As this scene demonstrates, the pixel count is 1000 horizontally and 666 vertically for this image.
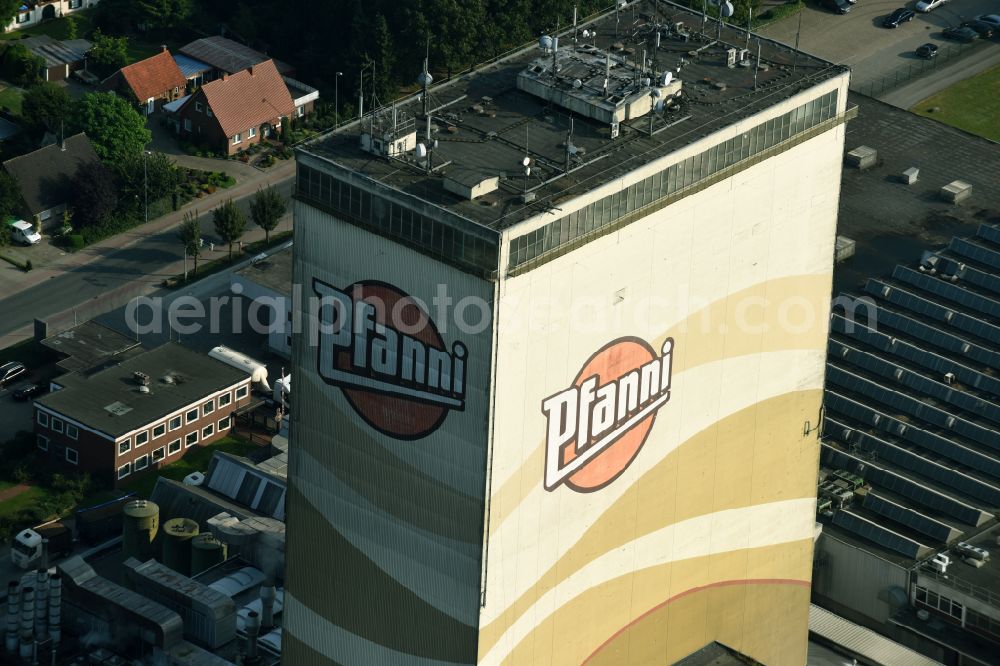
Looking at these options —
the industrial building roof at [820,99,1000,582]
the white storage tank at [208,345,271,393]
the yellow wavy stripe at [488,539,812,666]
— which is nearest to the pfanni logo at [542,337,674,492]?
the yellow wavy stripe at [488,539,812,666]

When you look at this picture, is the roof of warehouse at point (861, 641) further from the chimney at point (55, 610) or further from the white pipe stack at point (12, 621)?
the white pipe stack at point (12, 621)

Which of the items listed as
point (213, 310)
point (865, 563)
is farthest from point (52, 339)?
point (865, 563)

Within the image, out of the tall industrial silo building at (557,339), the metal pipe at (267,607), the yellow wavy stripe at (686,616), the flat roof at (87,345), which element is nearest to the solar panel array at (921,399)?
the yellow wavy stripe at (686,616)

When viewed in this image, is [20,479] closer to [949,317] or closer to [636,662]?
[636,662]

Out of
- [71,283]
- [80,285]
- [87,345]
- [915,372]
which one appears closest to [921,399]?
[915,372]

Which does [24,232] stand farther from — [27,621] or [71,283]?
[27,621]

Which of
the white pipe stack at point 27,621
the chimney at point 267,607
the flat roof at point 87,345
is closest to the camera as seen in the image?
the white pipe stack at point 27,621
